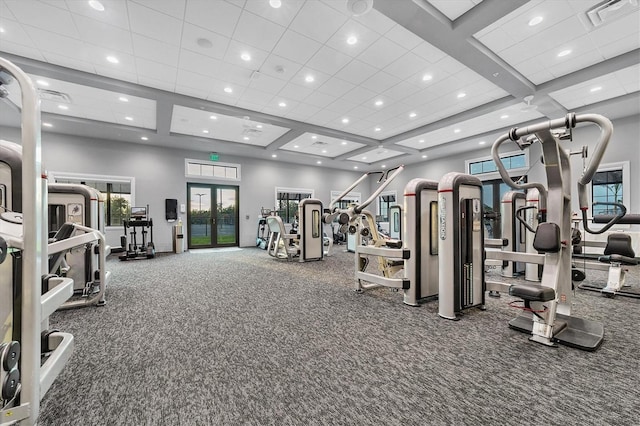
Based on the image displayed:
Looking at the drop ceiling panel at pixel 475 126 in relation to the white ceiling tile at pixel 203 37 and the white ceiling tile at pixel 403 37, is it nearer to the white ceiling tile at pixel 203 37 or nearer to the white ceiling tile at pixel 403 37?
the white ceiling tile at pixel 403 37

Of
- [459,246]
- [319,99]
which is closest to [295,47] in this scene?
[319,99]

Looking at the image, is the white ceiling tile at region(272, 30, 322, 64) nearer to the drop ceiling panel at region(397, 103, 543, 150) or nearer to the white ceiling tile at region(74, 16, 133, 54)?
the white ceiling tile at region(74, 16, 133, 54)

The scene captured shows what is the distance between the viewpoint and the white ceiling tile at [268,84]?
4918mm

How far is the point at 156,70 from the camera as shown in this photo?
4.55m

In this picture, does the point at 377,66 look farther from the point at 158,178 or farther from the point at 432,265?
the point at 158,178

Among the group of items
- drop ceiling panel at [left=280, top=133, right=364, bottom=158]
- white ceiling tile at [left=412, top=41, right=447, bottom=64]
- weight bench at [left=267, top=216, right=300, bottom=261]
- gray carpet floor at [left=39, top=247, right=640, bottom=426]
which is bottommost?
gray carpet floor at [left=39, top=247, right=640, bottom=426]

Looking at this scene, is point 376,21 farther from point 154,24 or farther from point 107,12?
point 107,12

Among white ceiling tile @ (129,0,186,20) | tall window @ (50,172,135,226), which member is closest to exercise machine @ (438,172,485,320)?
white ceiling tile @ (129,0,186,20)

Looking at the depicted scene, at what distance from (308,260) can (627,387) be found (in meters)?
5.55

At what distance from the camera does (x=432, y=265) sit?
3.41 meters

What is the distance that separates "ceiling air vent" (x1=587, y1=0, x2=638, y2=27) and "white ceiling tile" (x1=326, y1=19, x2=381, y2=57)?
260 cm

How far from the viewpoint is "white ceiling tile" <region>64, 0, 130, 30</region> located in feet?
10.2

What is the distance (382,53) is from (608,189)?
23.4 feet

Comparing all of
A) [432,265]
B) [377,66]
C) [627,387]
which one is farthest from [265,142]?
[627,387]
